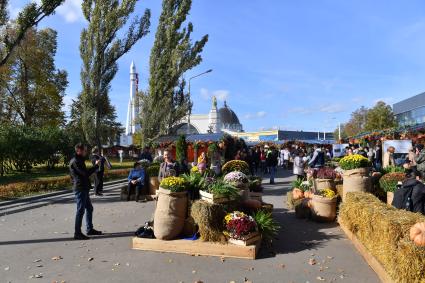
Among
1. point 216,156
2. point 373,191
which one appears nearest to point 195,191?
point 373,191

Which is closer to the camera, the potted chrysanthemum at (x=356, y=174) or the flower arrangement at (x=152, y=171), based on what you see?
the potted chrysanthemum at (x=356, y=174)

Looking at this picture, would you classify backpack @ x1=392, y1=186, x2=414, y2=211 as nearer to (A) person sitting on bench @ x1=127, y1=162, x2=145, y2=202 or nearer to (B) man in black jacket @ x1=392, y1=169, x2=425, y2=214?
(B) man in black jacket @ x1=392, y1=169, x2=425, y2=214

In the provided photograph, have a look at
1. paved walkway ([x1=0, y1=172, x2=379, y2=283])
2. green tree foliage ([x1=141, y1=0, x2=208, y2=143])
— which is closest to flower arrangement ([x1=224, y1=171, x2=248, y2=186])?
paved walkway ([x1=0, y1=172, x2=379, y2=283])

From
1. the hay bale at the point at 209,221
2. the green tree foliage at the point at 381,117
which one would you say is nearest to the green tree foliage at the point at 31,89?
the hay bale at the point at 209,221

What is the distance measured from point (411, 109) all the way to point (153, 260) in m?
64.4

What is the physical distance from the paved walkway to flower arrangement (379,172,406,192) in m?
1.77

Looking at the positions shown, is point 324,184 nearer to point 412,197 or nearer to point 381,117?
point 412,197

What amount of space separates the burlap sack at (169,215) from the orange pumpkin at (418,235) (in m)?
4.02

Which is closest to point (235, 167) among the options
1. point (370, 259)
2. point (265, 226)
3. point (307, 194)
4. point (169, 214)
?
point (307, 194)

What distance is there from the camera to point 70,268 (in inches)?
254

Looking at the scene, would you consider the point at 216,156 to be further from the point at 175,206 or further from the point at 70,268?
the point at 70,268

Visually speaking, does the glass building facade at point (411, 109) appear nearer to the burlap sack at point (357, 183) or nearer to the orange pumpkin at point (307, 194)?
the orange pumpkin at point (307, 194)

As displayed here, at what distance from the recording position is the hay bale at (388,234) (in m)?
4.61

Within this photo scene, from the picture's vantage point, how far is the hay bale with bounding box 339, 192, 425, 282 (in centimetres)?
461
